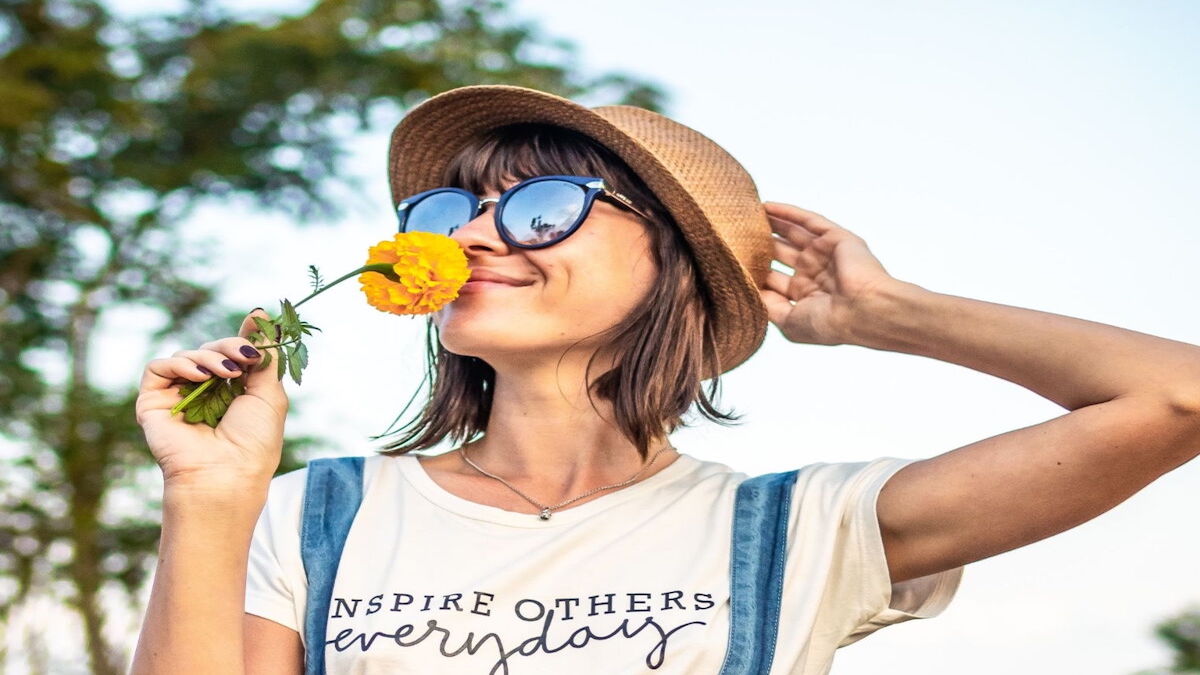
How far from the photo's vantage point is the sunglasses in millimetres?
2484

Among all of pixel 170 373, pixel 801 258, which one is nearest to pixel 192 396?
pixel 170 373

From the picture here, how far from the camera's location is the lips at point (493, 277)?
2479 millimetres

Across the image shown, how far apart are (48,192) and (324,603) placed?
25.1 feet

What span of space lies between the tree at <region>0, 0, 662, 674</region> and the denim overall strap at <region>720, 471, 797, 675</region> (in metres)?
6.37

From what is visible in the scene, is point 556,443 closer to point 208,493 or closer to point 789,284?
point 789,284

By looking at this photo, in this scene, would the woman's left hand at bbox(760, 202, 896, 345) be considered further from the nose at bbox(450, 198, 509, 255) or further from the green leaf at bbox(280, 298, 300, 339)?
the green leaf at bbox(280, 298, 300, 339)

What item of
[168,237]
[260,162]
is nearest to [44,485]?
[168,237]

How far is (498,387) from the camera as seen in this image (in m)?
2.62

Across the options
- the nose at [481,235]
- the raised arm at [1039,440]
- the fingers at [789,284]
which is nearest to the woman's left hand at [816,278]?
the fingers at [789,284]

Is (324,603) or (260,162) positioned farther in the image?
(260,162)

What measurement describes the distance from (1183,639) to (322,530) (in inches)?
256

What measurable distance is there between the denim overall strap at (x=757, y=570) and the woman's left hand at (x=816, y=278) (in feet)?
1.23

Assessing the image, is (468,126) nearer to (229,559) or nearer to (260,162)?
(229,559)

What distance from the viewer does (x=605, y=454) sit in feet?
8.41
